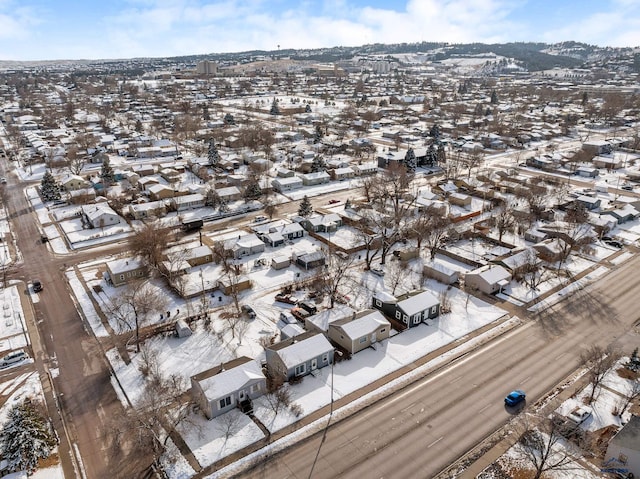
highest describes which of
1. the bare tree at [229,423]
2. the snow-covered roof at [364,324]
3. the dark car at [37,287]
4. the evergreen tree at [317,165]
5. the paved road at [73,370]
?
the evergreen tree at [317,165]

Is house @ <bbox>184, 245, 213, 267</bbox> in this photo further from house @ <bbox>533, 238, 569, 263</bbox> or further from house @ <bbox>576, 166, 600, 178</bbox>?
house @ <bbox>576, 166, 600, 178</bbox>

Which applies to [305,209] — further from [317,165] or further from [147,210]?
[317,165]

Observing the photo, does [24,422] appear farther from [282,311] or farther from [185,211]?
[185,211]

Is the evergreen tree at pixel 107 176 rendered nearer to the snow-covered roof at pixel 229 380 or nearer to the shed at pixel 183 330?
the shed at pixel 183 330

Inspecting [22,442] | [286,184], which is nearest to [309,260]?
[286,184]

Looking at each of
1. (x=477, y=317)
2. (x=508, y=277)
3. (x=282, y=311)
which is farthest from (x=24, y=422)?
(x=508, y=277)

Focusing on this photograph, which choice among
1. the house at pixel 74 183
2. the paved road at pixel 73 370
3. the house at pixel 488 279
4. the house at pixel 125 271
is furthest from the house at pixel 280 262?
the house at pixel 74 183
